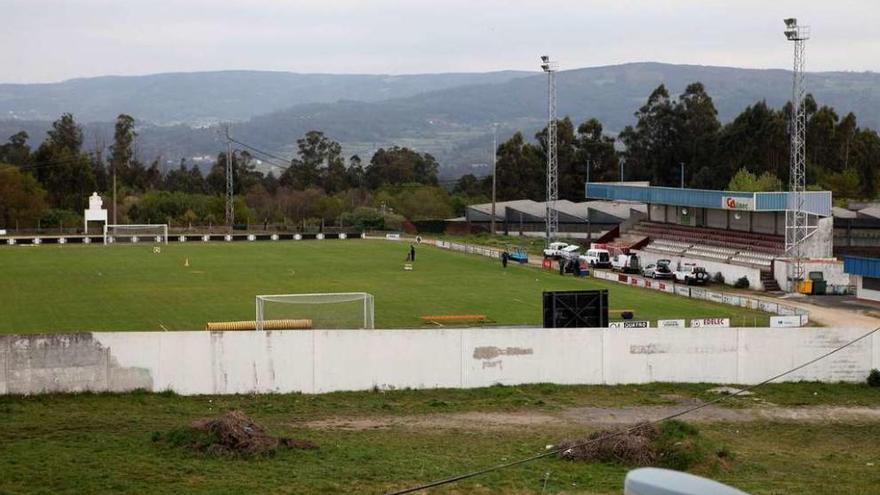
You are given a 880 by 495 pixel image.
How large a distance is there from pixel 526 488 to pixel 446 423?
6.57m

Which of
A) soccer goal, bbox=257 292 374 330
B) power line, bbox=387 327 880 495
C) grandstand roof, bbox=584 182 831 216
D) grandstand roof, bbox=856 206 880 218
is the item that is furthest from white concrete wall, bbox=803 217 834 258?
soccer goal, bbox=257 292 374 330

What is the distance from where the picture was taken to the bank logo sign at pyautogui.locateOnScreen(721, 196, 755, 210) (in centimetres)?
6281

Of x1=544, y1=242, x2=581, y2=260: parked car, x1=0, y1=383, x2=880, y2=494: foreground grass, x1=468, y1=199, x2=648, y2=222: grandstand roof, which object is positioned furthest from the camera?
x1=468, y1=199, x2=648, y2=222: grandstand roof

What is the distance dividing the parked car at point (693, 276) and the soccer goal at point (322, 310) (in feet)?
79.0

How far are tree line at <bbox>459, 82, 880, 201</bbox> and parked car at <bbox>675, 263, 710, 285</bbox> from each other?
183 feet

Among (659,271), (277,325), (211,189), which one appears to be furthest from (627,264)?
(211,189)

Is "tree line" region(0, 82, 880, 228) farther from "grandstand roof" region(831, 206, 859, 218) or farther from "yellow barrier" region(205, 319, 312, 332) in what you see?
"yellow barrier" region(205, 319, 312, 332)

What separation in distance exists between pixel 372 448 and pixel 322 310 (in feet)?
48.8

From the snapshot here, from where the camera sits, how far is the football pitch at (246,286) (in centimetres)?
4209

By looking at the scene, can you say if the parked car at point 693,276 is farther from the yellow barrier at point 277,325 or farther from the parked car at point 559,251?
the yellow barrier at point 277,325

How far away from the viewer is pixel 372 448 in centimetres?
2211

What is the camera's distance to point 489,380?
95.7ft

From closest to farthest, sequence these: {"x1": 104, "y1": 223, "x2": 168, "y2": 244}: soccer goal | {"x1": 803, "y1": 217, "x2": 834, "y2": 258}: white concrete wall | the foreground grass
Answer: the foreground grass, {"x1": 803, "y1": 217, "x2": 834, "y2": 258}: white concrete wall, {"x1": 104, "y1": 223, "x2": 168, "y2": 244}: soccer goal

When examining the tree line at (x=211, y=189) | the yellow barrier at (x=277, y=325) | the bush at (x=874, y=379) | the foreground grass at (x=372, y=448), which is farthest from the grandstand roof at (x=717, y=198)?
the foreground grass at (x=372, y=448)
